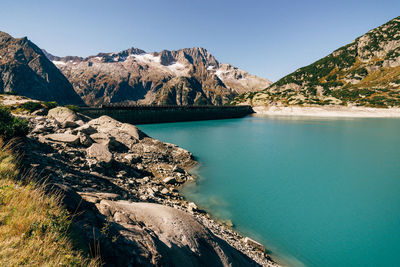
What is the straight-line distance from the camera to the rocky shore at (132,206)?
16.4 feet

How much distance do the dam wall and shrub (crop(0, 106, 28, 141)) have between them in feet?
241

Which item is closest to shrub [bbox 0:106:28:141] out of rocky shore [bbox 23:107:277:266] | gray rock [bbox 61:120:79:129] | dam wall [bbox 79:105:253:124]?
rocky shore [bbox 23:107:277:266]

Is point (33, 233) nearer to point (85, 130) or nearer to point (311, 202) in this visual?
point (311, 202)

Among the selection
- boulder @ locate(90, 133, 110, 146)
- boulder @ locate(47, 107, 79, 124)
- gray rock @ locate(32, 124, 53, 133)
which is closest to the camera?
gray rock @ locate(32, 124, 53, 133)

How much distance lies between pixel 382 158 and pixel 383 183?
12926 mm

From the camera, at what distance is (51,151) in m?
14.4

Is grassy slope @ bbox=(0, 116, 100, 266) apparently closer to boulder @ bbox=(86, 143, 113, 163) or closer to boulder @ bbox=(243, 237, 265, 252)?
boulder @ bbox=(243, 237, 265, 252)

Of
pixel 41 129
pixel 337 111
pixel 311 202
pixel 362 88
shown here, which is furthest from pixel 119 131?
pixel 362 88

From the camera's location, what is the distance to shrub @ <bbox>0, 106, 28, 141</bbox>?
9729mm

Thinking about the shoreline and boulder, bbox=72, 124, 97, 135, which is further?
the shoreline

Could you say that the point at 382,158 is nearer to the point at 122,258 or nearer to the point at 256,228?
the point at 256,228

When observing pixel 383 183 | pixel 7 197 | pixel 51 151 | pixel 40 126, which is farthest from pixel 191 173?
pixel 383 183

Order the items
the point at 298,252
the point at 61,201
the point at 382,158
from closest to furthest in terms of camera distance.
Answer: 1. the point at 61,201
2. the point at 298,252
3. the point at 382,158

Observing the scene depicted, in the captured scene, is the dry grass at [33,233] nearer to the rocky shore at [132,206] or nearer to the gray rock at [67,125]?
the rocky shore at [132,206]
